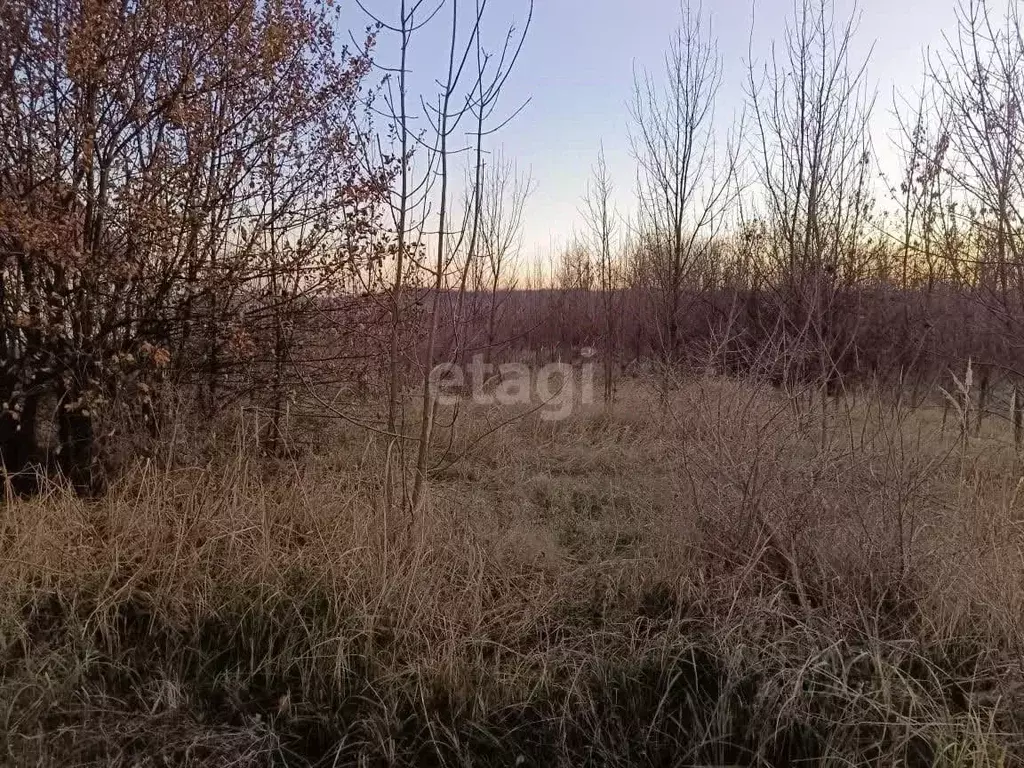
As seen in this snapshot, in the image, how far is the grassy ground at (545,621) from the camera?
1.98 m

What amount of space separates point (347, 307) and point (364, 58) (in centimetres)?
176

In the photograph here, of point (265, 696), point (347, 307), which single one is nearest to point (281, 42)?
point (347, 307)

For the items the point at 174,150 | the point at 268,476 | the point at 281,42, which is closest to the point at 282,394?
the point at 268,476

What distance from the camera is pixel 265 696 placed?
7.36 ft

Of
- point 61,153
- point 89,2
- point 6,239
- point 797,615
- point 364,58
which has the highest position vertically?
point 364,58

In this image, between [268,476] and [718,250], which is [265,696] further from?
[718,250]

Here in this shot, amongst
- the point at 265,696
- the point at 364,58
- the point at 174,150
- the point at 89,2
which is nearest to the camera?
the point at 265,696

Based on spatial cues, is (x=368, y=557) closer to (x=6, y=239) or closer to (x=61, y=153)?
(x=6, y=239)

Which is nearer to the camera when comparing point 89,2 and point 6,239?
point 89,2

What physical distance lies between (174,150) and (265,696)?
10.5 feet

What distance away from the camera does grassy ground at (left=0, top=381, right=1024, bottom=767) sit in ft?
6.49

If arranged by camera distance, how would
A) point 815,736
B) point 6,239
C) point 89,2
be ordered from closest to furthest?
point 815,736, point 89,2, point 6,239

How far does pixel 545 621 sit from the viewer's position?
2504 millimetres

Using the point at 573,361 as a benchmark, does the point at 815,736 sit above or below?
below
